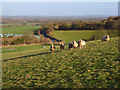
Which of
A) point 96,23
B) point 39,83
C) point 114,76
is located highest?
point 96,23

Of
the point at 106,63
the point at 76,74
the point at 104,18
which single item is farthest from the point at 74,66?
the point at 104,18

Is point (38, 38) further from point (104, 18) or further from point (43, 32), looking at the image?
point (104, 18)

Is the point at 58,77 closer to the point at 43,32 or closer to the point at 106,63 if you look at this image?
the point at 106,63

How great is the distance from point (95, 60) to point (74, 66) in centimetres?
248

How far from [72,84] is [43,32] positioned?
80616mm

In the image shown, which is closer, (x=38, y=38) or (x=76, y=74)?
(x=76, y=74)

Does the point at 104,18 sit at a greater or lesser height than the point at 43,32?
greater

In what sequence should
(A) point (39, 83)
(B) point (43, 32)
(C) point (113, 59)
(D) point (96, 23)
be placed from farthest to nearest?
(D) point (96, 23), (B) point (43, 32), (C) point (113, 59), (A) point (39, 83)

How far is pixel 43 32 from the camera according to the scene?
89.8 meters

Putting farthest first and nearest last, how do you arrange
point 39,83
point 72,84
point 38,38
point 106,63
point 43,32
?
point 43,32
point 38,38
point 106,63
point 39,83
point 72,84

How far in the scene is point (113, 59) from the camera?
588 inches

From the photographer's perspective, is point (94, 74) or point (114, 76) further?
point (94, 74)

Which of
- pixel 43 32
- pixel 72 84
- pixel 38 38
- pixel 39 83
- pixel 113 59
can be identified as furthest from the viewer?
pixel 43 32

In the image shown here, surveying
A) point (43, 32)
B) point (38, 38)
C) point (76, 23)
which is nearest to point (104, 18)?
point (76, 23)
